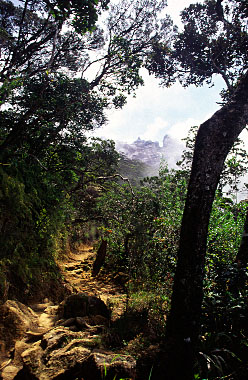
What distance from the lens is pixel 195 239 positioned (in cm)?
317

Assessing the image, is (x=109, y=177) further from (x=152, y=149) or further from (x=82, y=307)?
(x=152, y=149)

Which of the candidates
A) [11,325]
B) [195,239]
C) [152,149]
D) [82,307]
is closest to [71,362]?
[11,325]

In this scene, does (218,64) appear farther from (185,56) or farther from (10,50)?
Answer: (10,50)

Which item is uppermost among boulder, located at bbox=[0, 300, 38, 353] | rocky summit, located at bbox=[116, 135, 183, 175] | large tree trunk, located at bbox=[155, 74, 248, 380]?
rocky summit, located at bbox=[116, 135, 183, 175]

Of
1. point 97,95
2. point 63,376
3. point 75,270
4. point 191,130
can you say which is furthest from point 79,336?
point 191,130

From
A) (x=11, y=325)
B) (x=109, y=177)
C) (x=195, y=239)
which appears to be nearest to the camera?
(x=195, y=239)

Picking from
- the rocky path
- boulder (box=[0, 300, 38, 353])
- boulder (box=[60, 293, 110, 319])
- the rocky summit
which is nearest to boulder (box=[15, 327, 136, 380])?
the rocky path

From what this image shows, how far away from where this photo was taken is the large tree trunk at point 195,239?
2.84m

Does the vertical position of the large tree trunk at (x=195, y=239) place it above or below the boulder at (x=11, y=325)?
above

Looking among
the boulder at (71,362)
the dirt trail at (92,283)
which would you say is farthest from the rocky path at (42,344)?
the dirt trail at (92,283)

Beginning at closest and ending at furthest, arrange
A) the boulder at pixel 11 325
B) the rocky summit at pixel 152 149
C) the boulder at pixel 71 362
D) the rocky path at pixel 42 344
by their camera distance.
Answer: the boulder at pixel 71 362 < the rocky path at pixel 42 344 < the boulder at pixel 11 325 < the rocky summit at pixel 152 149

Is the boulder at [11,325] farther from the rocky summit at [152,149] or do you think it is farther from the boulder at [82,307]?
the rocky summit at [152,149]

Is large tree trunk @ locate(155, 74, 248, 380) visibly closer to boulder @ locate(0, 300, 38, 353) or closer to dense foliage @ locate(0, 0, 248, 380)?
dense foliage @ locate(0, 0, 248, 380)

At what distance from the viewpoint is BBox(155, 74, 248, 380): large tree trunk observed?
2.84 meters
